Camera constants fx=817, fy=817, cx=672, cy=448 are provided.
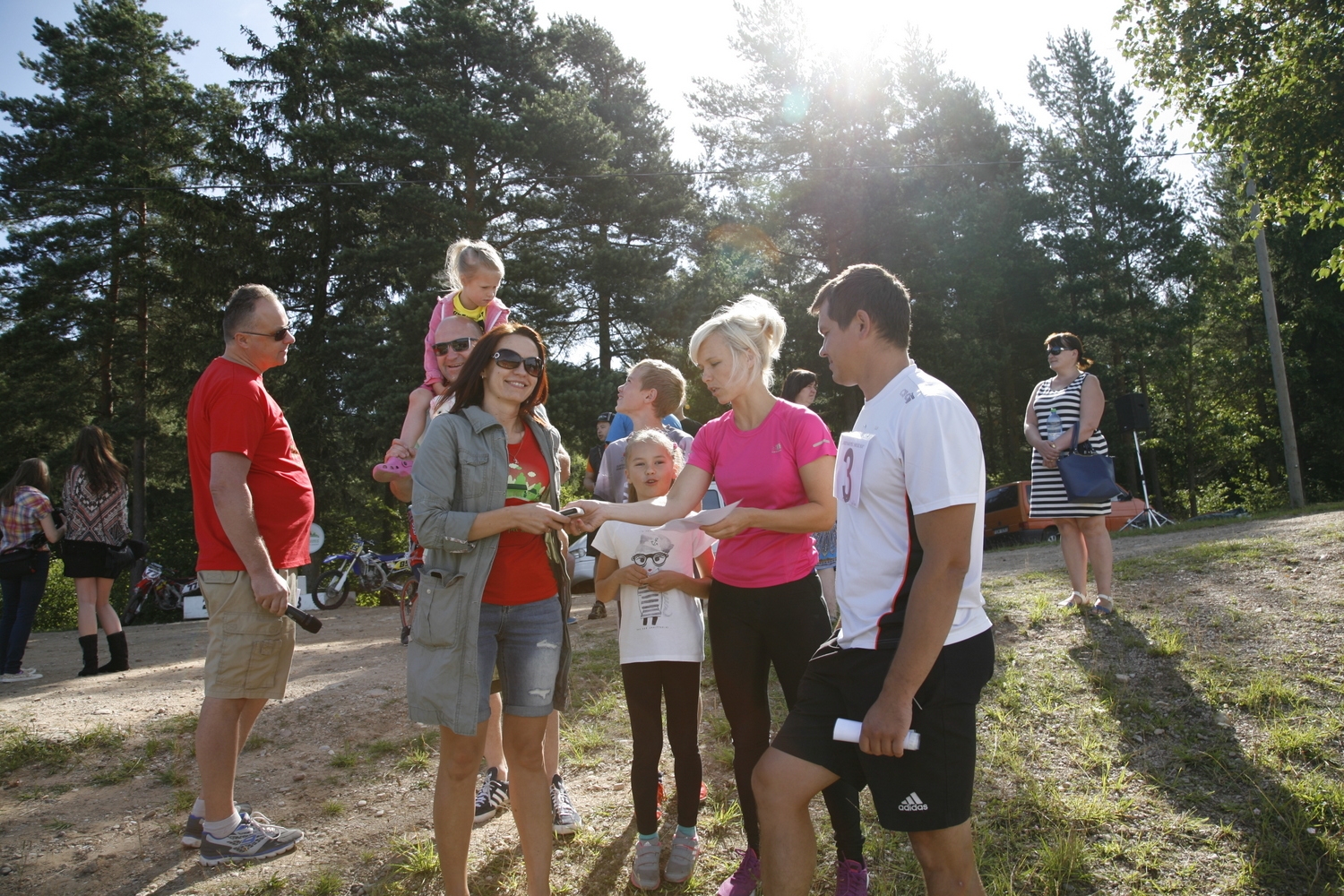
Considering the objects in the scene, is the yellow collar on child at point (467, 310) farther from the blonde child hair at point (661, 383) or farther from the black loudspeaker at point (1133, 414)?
the black loudspeaker at point (1133, 414)

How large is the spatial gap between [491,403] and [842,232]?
23080 millimetres

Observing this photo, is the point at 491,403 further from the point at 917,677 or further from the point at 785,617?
the point at 917,677

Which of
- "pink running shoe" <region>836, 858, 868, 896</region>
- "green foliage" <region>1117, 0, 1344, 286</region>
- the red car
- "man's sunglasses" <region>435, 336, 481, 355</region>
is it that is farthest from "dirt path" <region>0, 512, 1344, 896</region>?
the red car

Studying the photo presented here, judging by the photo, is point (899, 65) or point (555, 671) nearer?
point (555, 671)

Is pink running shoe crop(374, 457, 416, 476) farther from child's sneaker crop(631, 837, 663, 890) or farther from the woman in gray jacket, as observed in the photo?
child's sneaker crop(631, 837, 663, 890)

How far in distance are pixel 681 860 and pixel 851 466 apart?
186cm

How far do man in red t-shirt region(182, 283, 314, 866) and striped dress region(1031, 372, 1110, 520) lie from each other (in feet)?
14.9

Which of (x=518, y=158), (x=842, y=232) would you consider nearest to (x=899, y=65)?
(x=842, y=232)

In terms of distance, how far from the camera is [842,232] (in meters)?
24.3

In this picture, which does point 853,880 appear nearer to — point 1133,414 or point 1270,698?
point 1270,698

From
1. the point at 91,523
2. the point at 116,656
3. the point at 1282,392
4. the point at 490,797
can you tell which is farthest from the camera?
the point at 1282,392

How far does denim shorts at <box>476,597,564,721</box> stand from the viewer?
265 centimetres

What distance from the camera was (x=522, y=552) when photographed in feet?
9.07

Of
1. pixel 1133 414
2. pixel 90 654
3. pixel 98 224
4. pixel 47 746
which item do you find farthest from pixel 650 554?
pixel 98 224
